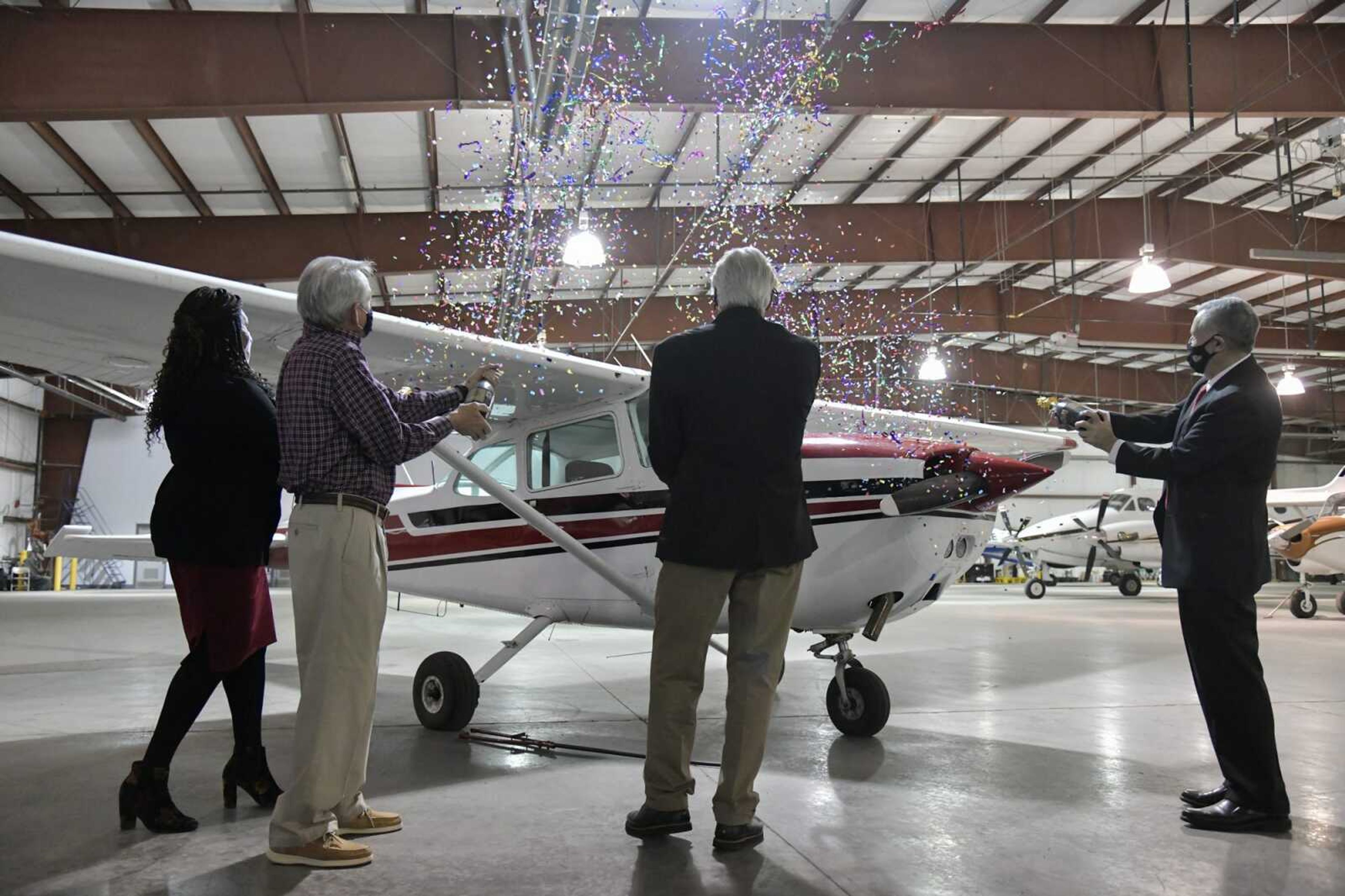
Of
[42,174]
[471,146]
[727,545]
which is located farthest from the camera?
[42,174]

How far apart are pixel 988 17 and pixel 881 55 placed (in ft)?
4.58

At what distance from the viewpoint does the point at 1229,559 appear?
3.01m

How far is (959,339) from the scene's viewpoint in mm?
27828

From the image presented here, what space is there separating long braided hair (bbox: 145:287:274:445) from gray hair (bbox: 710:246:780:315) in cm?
151

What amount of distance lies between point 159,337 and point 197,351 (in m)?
1.23

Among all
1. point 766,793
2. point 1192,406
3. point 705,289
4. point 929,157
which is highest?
point 929,157

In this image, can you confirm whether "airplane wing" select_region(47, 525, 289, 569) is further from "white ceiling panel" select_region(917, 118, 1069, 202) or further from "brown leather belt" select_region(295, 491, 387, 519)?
"white ceiling panel" select_region(917, 118, 1069, 202)

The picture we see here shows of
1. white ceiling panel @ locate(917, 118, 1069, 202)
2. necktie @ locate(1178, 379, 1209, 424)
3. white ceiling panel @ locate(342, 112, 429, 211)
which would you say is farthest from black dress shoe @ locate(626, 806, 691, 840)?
white ceiling panel @ locate(917, 118, 1069, 202)

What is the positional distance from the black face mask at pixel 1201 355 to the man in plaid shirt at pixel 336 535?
95.2 inches

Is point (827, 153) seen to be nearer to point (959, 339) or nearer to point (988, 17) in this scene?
point (988, 17)

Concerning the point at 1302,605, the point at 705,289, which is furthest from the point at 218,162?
the point at 1302,605

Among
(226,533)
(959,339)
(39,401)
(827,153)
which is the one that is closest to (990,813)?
(226,533)

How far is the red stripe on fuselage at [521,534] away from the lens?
14.0 ft

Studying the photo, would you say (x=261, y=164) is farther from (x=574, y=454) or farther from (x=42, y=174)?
(x=574, y=454)
